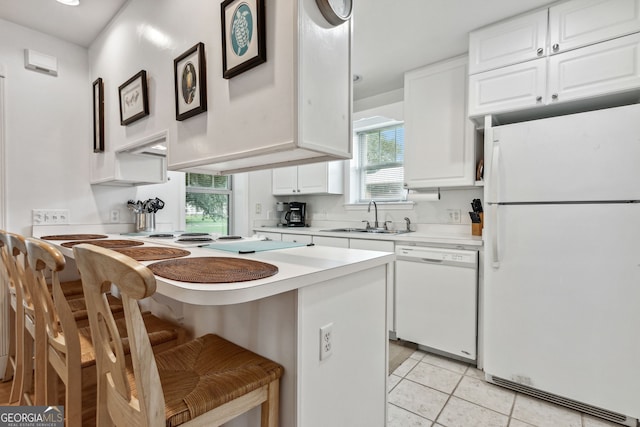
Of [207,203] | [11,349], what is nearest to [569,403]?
[11,349]

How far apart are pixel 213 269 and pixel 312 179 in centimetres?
274

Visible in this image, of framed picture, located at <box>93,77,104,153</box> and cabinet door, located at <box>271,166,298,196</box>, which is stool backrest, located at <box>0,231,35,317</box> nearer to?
framed picture, located at <box>93,77,104,153</box>

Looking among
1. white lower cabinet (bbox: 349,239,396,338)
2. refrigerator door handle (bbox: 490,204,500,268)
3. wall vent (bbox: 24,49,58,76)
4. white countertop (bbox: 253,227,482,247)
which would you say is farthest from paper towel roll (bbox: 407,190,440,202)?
wall vent (bbox: 24,49,58,76)

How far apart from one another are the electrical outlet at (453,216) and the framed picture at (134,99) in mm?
2627

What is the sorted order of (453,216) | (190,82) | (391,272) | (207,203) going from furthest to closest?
(207,203) < (453,216) < (391,272) < (190,82)

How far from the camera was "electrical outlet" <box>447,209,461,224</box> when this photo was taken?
117 inches

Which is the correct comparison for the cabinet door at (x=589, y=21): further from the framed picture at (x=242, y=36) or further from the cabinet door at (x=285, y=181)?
the cabinet door at (x=285, y=181)

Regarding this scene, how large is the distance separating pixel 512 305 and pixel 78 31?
3740 mm

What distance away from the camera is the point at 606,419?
1.81 m

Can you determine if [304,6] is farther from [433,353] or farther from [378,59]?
[433,353]

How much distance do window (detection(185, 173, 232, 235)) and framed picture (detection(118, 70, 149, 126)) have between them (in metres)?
1.49

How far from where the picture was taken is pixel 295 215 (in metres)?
4.04

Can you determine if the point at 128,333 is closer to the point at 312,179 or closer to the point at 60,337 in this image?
the point at 60,337

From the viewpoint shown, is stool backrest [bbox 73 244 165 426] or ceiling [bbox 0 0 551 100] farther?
ceiling [bbox 0 0 551 100]
